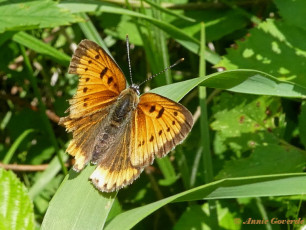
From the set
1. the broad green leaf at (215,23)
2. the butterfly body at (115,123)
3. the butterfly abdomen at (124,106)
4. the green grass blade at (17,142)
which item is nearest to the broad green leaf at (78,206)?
the butterfly body at (115,123)

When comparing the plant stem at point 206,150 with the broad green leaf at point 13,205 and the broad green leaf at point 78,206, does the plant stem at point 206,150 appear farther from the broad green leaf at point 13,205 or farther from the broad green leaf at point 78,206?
the broad green leaf at point 13,205

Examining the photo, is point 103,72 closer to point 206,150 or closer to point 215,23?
point 206,150

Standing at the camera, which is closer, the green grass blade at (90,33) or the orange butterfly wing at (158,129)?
the orange butterfly wing at (158,129)

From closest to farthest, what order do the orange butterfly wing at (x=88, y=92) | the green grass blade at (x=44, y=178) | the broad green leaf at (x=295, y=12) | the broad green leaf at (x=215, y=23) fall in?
the orange butterfly wing at (x=88, y=92) < the broad green leaf at (x=295, y=12) < the green grass blade at (x=44, y=178) < the broad green leaf at (x=215, y=23)

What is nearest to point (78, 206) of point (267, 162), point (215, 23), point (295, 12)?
point (267, 162)

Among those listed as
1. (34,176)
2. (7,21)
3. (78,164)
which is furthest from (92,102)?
(34,176)

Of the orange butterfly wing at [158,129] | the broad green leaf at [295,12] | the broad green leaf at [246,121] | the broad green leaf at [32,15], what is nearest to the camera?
the orange butterfly wing at [158,129]

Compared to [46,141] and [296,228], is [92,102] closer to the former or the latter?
[296,228]
